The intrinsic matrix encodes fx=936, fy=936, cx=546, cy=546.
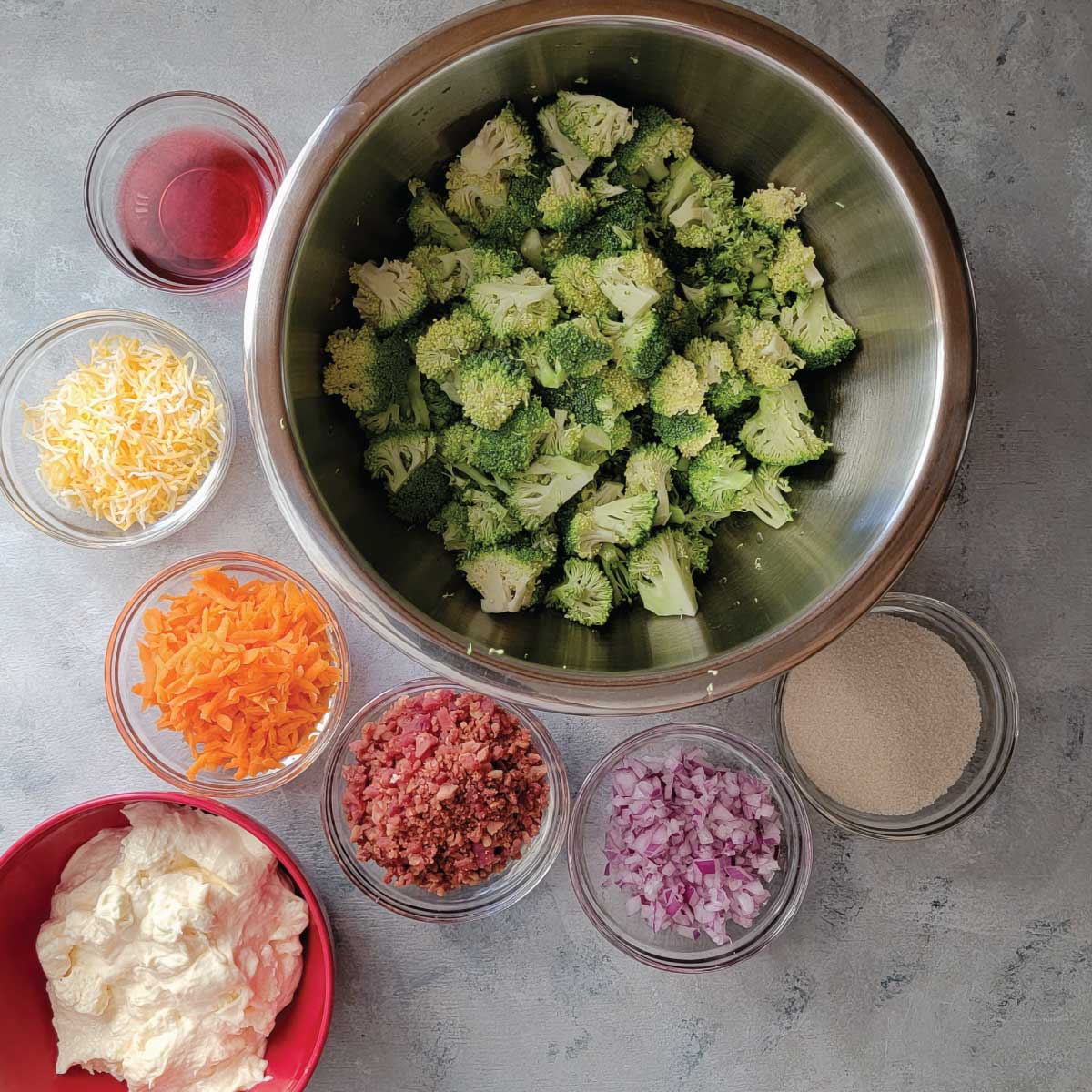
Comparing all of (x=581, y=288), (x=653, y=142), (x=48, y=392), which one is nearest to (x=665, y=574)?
(x=581, y=288)

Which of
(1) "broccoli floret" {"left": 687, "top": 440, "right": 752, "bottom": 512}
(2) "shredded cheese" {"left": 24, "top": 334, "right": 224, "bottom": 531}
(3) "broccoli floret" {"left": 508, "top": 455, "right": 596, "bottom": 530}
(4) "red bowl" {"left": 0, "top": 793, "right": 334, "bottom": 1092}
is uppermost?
(1) "broccoli floret" {"left": 687, "top": 440, "right": 752, "bottom": 512}

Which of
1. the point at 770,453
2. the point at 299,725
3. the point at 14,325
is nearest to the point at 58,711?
the point at 299,725

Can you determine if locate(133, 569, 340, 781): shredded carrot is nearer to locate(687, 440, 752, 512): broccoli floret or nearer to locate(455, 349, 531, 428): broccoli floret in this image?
locate(455, 349, 531, 428): broccoli floret

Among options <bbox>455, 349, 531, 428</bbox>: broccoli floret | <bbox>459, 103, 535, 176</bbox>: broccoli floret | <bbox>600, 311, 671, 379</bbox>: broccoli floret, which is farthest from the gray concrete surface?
<bbox>600, 311, 671, 379</bbox>: broccoli floret

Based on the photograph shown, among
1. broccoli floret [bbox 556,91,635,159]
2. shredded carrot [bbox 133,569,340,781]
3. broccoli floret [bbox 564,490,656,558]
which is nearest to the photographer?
broccoli floret [bbox 556,91,635,159]

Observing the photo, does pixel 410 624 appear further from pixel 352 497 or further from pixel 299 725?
pixel 299 725

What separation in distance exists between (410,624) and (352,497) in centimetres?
28

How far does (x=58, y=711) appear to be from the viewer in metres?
2.01

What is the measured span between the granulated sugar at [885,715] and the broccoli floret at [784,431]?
0.49 metres

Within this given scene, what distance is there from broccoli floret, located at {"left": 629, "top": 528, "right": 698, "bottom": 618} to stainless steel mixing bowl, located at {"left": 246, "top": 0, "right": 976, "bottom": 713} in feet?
0.16

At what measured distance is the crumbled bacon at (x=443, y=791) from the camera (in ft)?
5.95

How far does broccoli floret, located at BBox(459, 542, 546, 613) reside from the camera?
5.40ft

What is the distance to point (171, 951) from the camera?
5.95 ft

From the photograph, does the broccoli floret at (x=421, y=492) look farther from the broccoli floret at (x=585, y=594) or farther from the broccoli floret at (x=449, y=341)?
the broccoli floret at (x=585, y=594)
